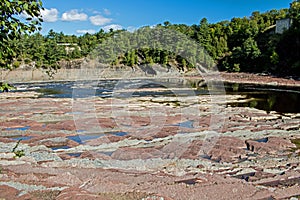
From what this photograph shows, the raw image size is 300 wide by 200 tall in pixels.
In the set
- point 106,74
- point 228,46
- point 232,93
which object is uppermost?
point 228,46

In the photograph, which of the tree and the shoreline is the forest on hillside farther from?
the tree

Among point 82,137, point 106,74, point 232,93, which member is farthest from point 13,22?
point 106,74

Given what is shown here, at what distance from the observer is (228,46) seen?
95000 millimetres

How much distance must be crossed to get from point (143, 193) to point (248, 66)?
72884mm

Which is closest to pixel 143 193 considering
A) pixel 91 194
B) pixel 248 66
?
pixel 91 194

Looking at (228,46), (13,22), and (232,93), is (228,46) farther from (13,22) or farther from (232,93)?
(13,22)

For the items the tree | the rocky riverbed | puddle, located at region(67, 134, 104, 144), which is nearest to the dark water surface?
the rocky riverbed

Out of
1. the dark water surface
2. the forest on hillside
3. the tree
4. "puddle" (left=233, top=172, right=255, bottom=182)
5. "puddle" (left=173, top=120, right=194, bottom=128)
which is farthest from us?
the forest on hillside

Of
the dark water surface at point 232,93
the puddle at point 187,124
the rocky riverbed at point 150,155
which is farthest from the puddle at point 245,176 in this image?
the dark water surface at point 232,93

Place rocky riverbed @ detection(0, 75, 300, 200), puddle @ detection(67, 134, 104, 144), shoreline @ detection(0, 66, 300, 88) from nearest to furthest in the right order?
rocky riverbed @ detection(0, 75, 300, 200)
puddle @ detection(67, 134, 104, 144)
shoreline @ detection(0, 66, 300, 88)

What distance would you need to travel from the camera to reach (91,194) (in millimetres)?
7973

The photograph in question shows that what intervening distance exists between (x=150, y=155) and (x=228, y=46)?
8858 centimetres

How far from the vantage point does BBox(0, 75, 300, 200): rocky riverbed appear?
8.33 metres

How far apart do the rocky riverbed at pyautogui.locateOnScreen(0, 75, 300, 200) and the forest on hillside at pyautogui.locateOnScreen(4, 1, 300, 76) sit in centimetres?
4216
